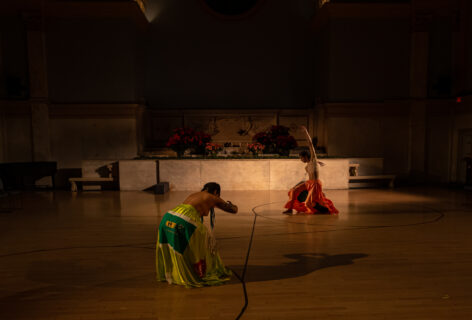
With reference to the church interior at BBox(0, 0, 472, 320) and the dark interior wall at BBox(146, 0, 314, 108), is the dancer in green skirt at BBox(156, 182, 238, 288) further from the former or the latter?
the dark interior wall at BBox(146, 0, 314, 108)

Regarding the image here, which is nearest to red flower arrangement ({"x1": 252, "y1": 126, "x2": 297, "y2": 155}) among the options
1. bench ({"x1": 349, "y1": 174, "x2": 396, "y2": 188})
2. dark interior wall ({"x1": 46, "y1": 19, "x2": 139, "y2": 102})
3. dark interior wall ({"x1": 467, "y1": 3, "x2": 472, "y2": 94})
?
bench ({"x1": 349, "y1": 174, "x2": 396, "y2": 188})

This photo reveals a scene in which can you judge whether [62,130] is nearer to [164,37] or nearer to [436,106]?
[164,37]

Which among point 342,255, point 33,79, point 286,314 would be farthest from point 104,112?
point 286,314

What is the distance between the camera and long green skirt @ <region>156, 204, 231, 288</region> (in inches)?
139

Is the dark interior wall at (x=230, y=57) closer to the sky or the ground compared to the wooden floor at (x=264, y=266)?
closer to the sky

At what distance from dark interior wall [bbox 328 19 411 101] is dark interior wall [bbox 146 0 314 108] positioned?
80.6 inches

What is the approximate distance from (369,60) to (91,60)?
10.2 meters

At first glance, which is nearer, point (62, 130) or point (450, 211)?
point (450, 211)

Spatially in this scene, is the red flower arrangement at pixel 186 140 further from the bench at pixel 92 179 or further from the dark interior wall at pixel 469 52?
the dark interior wall at pixel 469 52

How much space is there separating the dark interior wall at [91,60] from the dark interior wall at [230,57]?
7.00ft

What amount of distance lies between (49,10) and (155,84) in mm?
4563

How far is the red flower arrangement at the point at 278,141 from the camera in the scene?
11.6m

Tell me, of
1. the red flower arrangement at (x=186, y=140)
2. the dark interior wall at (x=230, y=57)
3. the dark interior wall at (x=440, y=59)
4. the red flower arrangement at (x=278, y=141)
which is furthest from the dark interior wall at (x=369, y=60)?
the red flower arrangement at (x=186, y=140)

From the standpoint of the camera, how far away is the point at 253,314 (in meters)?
3.08
